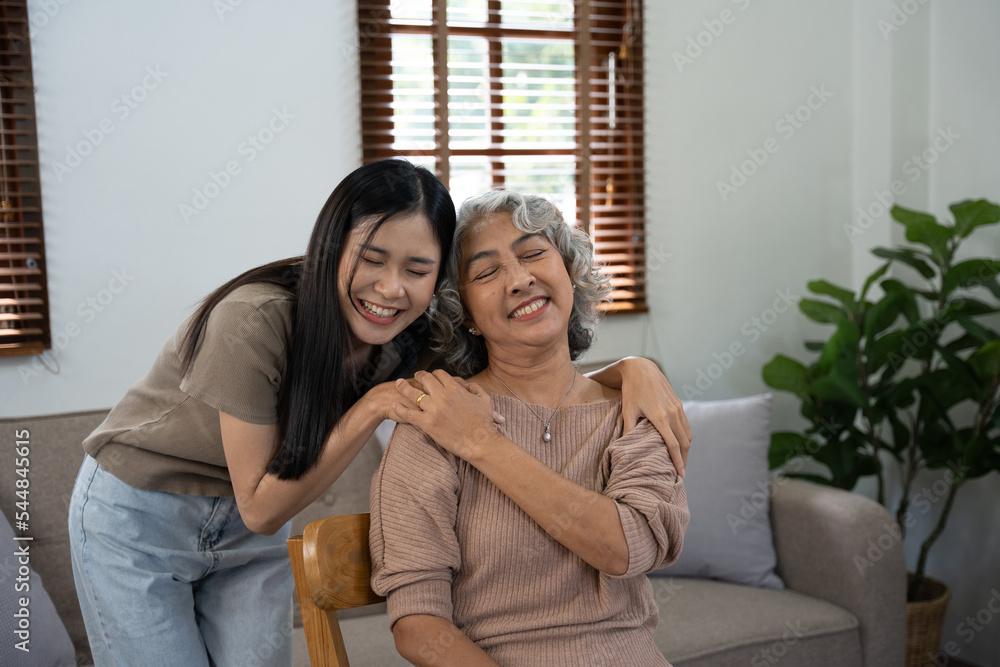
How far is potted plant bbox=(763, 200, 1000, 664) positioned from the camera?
252cm

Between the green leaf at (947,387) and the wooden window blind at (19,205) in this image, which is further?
the green leaf at (947,387)

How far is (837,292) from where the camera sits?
2723mm

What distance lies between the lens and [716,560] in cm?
234

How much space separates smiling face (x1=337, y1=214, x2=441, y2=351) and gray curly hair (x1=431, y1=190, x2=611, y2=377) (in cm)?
14

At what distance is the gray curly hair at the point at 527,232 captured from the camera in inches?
57.2

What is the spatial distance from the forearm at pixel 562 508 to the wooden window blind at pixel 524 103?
166 cm

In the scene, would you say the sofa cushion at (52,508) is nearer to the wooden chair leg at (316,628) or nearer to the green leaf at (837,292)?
the wooden chair leg at (316,628)

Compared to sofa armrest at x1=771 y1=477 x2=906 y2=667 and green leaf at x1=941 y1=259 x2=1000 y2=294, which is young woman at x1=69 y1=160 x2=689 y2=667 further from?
green leaf at x1=941 y1=259 x2=1000 y2=294

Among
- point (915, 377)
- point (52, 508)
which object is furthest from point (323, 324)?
point (915, 377)

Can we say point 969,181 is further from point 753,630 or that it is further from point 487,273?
point 487,273

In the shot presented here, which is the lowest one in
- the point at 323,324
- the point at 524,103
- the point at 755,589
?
the point at 755,589

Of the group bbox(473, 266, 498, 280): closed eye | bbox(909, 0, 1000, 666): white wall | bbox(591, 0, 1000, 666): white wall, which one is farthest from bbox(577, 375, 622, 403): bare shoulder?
bbox(909, 0, 1000, 666): white wall

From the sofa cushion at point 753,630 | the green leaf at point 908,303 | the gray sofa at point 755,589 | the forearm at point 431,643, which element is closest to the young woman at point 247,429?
the forearm at point 431,643

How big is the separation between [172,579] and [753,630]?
1.43 m
